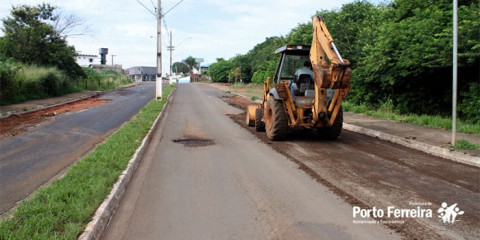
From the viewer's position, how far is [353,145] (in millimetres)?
9898

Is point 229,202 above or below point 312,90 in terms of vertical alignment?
below

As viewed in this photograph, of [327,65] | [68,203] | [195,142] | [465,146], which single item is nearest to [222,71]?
[195,142]

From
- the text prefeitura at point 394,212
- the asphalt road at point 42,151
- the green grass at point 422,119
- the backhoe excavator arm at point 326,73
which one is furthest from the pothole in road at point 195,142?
the green grass at point 422,119

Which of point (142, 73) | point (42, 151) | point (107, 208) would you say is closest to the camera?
point (107, 208)

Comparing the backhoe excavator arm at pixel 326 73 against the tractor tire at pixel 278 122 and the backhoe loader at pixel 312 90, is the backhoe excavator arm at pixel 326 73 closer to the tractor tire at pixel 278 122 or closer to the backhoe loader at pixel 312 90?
the backhoe loader at pixel 312 90

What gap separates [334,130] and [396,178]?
155 inches

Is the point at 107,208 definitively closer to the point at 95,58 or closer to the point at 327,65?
the point at 327,65

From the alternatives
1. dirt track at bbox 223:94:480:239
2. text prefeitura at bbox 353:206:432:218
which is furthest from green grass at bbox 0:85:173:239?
dirt track at bbox 223:94:480:239

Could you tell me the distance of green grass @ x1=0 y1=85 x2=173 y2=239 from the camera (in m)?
3.97

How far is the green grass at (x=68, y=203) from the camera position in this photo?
397 centimetres

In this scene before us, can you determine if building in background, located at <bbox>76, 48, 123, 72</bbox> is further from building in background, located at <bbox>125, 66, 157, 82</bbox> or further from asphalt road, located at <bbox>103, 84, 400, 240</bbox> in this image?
asphalt road, located at <bbox>103, 84, 400, 240</bbox>

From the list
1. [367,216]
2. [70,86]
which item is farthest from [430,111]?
[70,86]

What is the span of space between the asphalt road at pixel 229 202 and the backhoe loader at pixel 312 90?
1.43 meters

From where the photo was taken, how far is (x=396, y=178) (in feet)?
21.6
